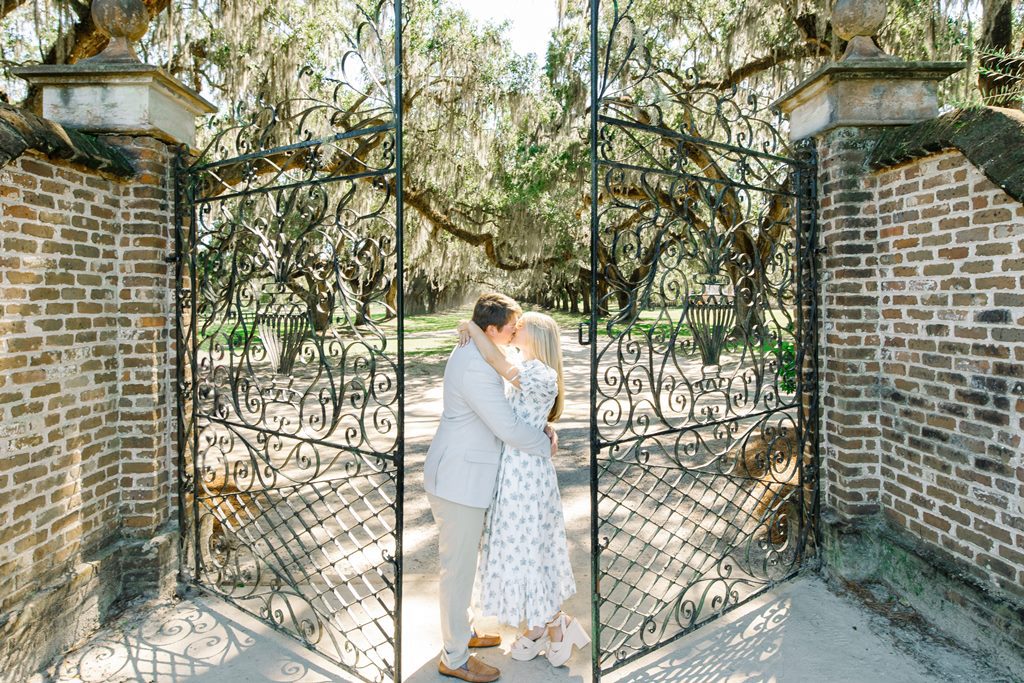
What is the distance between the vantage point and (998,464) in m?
2.96

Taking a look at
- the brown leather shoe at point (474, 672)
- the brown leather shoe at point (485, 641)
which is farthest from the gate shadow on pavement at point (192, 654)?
the brown leather shoe at point (485, 641)

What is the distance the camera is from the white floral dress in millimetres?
2975

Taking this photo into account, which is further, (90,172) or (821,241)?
(821,241)

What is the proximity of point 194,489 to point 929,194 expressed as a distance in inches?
172

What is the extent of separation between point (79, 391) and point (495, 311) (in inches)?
88.1

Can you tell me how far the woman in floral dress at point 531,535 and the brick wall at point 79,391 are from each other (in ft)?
6.61

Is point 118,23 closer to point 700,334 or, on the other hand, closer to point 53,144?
point 53,144

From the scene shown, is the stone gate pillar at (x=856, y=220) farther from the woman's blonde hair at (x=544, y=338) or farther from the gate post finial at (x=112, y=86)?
the gate post finial at (x=112, y=86)

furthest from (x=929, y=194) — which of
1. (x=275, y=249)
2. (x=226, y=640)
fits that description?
(x=226, y=640)

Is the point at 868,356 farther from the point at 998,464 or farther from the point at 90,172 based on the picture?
the point at 90,172

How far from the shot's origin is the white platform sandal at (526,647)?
3059 mm

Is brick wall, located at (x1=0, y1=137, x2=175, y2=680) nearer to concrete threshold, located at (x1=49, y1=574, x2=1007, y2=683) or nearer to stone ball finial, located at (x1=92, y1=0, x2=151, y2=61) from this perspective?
concrete threshold, located at (x1=49, y1=574, x2=1007, y2=683)

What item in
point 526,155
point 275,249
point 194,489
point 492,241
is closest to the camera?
point 275,249

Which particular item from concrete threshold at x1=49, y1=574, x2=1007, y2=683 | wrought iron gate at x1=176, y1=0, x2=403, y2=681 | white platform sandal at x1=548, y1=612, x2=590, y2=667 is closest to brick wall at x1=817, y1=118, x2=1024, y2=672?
concrete threshold at x1=49, y1=574, x2=1007, y2=683
